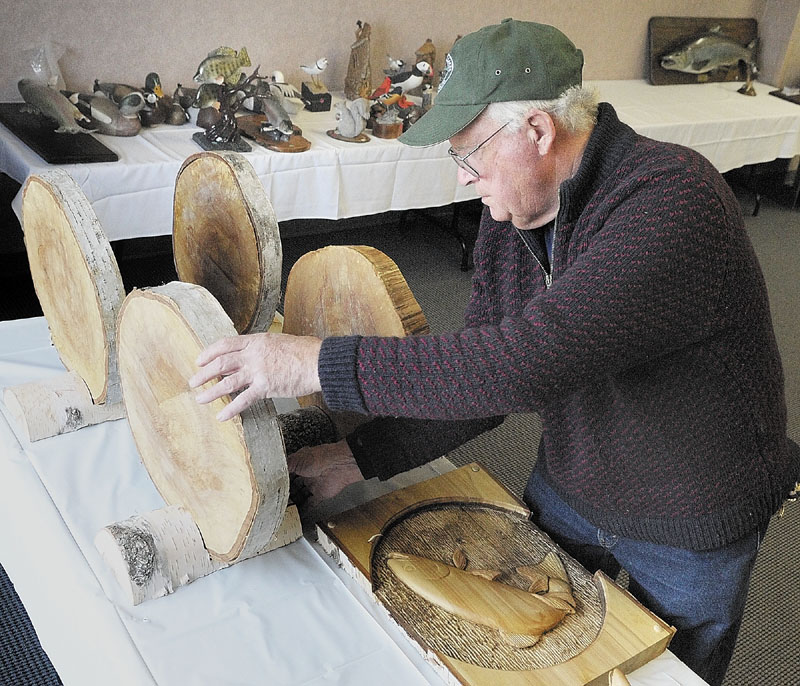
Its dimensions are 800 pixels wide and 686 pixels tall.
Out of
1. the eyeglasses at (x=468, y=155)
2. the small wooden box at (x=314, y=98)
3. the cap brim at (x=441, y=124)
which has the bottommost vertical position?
the small wooden box at (x=314, y=98)

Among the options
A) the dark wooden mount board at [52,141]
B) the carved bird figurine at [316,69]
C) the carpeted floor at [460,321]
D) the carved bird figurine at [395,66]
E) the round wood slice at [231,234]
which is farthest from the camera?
the carved bird figurine at [395,66]

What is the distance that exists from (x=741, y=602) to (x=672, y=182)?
0.72 metres

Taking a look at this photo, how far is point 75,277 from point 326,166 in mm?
2066

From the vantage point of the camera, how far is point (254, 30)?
3805mm

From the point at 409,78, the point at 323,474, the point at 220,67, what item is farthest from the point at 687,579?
the point at 409,78

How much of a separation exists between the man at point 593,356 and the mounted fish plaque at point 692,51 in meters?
4.84

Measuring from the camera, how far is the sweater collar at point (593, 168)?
102 cm

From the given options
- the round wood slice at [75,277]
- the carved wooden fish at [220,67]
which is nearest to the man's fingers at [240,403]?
the round wood slice at [75,277]

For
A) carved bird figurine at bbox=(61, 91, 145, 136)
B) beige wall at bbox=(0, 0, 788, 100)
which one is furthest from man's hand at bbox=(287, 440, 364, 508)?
beige wall at bbox=(0, 0, 788, 100)

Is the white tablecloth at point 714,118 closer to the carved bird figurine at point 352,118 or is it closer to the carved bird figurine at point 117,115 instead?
the carved bird figurine at point 352,118

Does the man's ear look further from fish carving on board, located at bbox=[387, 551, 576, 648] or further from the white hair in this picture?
fish carving on board, located at bbox=[387, 551, 576, 648]

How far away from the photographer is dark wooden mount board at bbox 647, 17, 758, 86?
213 inches

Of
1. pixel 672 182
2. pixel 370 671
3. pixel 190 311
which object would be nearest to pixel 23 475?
pixel 190 311

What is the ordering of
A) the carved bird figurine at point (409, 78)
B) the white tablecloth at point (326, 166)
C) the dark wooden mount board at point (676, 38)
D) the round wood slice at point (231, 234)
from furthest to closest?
the dark wooden mount board at point (676, 38) → the carved bird figurine at point (409, 78) → the white tablecloth at point (326, 166) → the round wood slice at point (231, 234)
